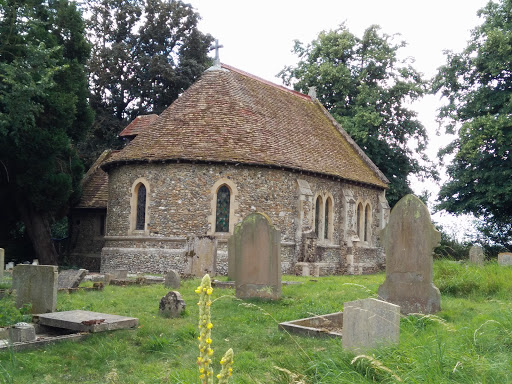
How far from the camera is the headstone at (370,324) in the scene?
5875 millimetres

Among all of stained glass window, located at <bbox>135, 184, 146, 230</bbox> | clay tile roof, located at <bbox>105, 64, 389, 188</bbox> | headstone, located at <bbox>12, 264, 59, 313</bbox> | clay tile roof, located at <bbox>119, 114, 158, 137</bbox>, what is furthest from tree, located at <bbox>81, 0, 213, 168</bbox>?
headstone, located at <bbox>12, 264, 59, 313</bbox>

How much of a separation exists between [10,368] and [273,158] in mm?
15119

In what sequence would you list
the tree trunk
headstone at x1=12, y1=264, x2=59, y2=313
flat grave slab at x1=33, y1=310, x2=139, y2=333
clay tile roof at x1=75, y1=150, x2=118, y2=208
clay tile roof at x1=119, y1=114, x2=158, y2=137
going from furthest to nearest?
clay tile roof at x1=119, y1=114, x2=158, y2=137
clay tile roof at x1=75, y1=150, x2=118, y2=208
the tree trunk
headstone at x1=12, y1=264, x2=59, y2=313
flat grave slab at x1=33, y1=310, x2=139, y2=333

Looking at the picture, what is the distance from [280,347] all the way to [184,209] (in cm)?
1281

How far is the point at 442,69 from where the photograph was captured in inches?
1096

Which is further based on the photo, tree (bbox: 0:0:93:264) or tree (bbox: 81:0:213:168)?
tree (bbox: 81:0:213:168)

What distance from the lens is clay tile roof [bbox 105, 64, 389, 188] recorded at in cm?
1980

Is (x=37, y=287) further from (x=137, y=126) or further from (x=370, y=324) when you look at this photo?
(x=137, y=126)

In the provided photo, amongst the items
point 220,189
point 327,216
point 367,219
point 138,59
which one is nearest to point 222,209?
point 220,189

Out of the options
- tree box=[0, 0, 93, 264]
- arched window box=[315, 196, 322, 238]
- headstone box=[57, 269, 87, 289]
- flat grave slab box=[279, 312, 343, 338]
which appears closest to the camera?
flat grave slab box=[279, 312, 343, 338]

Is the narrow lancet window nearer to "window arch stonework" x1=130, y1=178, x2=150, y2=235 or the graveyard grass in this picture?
"window arch stonework" x1=130, y1=178, x2=150, y2=235

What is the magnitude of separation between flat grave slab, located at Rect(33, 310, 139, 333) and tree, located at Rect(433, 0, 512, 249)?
2019 centimetres

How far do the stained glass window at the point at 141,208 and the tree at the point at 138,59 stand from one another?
13687 mm

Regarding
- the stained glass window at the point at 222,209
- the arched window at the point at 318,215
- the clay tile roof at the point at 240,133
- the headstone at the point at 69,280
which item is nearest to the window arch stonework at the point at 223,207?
the stained glass window at the point at 222,209
